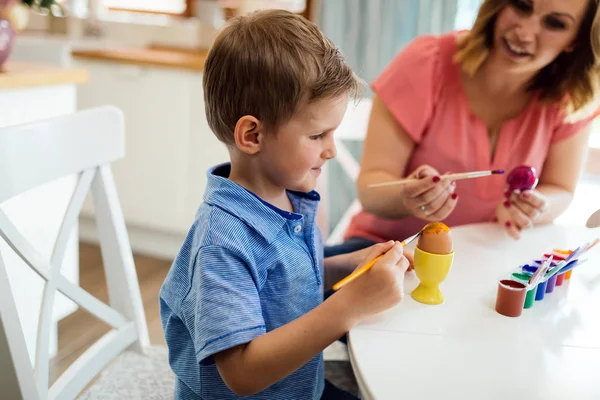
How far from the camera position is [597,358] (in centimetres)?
71

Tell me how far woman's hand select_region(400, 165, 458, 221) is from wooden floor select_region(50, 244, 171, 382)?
125 cm

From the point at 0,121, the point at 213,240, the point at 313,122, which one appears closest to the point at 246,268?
the point at 213,240

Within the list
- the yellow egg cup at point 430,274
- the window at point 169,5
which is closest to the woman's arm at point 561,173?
the yellow egg cup at point 430,274

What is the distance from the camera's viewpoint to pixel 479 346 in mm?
708

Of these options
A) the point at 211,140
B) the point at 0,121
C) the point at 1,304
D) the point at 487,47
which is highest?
the point at 487,47

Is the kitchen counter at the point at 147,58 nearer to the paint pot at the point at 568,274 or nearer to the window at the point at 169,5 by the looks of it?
the window at the point at 169,5

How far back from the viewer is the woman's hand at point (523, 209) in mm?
1086

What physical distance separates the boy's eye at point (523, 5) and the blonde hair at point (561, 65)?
0.02 m

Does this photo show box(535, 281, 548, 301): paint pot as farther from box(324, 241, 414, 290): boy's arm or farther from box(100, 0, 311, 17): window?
box(100, 0, 311, 17): window

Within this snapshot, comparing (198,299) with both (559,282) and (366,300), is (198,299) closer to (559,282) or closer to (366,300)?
(366,300)

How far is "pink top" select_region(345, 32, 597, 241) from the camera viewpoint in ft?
4.25

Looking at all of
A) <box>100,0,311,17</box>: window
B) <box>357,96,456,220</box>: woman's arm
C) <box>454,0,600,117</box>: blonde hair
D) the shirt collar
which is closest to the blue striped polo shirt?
the shirt collar

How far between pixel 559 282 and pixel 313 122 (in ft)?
1.48

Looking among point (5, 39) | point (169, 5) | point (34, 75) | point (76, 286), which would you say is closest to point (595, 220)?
point (76, 286)
